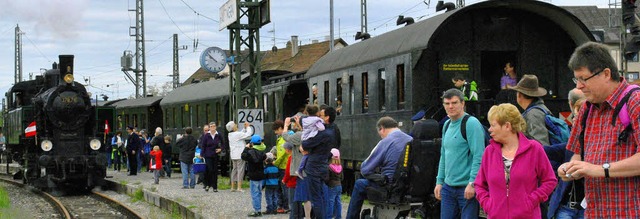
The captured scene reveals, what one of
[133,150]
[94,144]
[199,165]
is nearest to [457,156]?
[199,165]

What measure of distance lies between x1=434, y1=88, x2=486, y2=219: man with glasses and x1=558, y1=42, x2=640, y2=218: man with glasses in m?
2.79

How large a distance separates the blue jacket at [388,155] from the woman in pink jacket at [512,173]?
10.3 feet

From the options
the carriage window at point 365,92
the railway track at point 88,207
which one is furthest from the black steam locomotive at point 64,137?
the carriage window at point 365,92

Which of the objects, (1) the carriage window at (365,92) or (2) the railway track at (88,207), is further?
(2) the railway track at (88,207)

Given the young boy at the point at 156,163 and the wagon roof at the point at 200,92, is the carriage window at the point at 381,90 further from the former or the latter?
the wagon roof at the point at 200,92

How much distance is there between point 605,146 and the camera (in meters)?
4.72

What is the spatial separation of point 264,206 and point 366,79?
306 centimetres

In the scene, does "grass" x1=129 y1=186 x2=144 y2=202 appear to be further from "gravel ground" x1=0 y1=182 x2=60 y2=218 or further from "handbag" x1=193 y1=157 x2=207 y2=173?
"gravel ground" x1=0 y1=182 x2=60 y2=218

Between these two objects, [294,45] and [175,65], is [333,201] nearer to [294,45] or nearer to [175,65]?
[175,65]

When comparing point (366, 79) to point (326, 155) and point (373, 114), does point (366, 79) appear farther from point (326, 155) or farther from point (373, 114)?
point (326, 155)

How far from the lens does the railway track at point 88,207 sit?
1831 centimetres

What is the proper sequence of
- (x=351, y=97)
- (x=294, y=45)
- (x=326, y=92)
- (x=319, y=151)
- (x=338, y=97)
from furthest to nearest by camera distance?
(x=294, y=45) < (x=326, y=92) < (x=338, y=97) < (x=351, y=97) < (x=319, y=151)

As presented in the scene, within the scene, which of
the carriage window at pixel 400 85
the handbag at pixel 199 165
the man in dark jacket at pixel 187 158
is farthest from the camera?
the man in dark jacket at pixel 187 158

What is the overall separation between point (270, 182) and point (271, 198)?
13.9 inches
